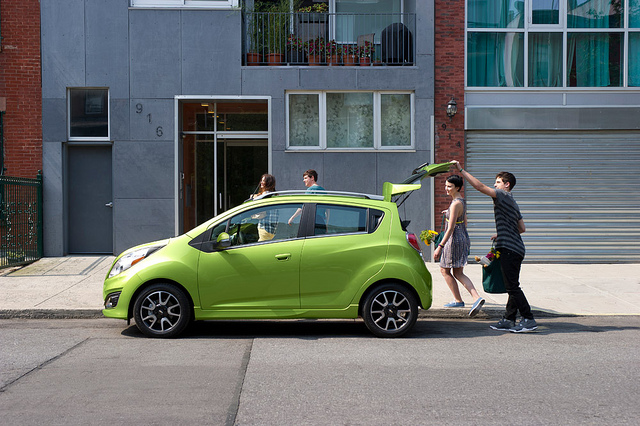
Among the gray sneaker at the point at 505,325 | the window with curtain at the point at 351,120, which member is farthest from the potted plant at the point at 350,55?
the gray sneaker at the point at 505,325

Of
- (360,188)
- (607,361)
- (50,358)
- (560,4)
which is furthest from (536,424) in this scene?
(560,4)

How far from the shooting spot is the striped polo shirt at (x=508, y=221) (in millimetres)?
7746

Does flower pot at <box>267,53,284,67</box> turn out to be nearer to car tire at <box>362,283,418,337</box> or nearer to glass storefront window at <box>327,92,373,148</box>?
glass storefront window at <box>327,92,373,148</box>

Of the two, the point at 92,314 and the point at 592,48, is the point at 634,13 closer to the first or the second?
the point at 592,48

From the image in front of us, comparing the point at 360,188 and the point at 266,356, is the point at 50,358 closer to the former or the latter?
the point at 266,356

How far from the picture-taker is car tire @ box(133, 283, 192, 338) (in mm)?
7348

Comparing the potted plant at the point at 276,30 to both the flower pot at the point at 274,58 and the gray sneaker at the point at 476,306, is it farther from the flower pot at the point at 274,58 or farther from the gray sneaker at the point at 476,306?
the gray sneaker at the point at 476,306

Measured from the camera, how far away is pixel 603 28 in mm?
14969

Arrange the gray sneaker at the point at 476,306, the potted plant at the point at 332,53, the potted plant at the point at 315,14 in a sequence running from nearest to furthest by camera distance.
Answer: the gray sneaker at the point at 476,306
the potted plant at the point at 332,53
the potted plant at the point at 315,14

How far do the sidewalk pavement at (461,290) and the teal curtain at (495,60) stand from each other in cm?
421

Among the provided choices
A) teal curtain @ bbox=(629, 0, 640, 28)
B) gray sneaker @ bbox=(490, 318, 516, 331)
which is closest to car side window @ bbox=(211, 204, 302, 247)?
gray sneaker @ bbox=(490, 318, 516, 331)

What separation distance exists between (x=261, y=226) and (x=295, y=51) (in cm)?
843

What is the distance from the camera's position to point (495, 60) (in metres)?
15.0

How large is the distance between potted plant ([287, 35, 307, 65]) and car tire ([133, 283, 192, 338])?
28.3 ft
